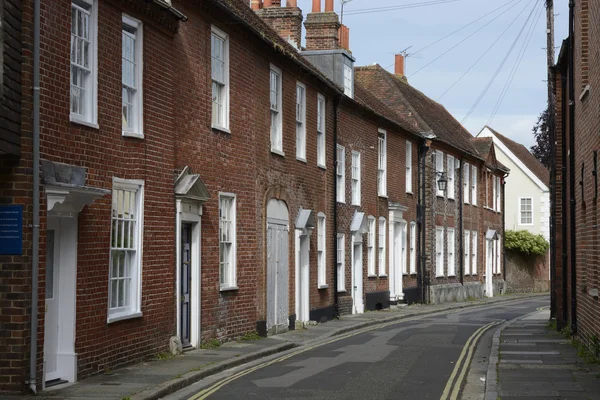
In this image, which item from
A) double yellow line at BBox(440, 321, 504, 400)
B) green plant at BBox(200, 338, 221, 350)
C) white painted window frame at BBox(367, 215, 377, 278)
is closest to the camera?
double yellow line at BBox(440, 321, 504, 400)

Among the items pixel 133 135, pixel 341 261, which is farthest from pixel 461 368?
pixel 341 261

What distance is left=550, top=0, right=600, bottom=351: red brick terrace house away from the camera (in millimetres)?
16172

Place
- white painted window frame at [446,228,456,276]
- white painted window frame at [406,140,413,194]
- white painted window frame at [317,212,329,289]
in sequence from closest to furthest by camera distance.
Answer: white painted window frame at [317,212,329,289] < white painted window frame at [406,140,413,194] < white painted window frame at [446,228,456,276]

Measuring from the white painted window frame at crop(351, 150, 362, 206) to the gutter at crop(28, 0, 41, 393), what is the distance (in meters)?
19.0

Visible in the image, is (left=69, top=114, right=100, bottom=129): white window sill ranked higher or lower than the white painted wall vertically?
lower

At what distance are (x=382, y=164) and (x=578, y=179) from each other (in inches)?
560

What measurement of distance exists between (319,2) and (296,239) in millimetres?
A: 11284

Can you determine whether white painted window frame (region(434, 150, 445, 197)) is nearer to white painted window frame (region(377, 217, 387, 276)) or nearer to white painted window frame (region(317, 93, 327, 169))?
white painted window frame (region(377, 217, 387, 276))

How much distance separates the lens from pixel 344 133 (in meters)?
29.1

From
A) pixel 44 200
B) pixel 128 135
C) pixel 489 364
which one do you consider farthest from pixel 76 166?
pixel 489 364

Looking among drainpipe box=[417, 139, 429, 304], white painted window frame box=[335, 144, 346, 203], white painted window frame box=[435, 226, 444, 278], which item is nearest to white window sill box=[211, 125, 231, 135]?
white painted window frame box=[335, 144, 346, 203]

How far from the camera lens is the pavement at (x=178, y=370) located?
12055 millimetres

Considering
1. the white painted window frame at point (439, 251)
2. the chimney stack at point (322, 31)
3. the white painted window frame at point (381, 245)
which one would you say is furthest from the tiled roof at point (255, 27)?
the white painted window frame at point (439, 251)

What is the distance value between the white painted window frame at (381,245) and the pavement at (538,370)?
10901mm
